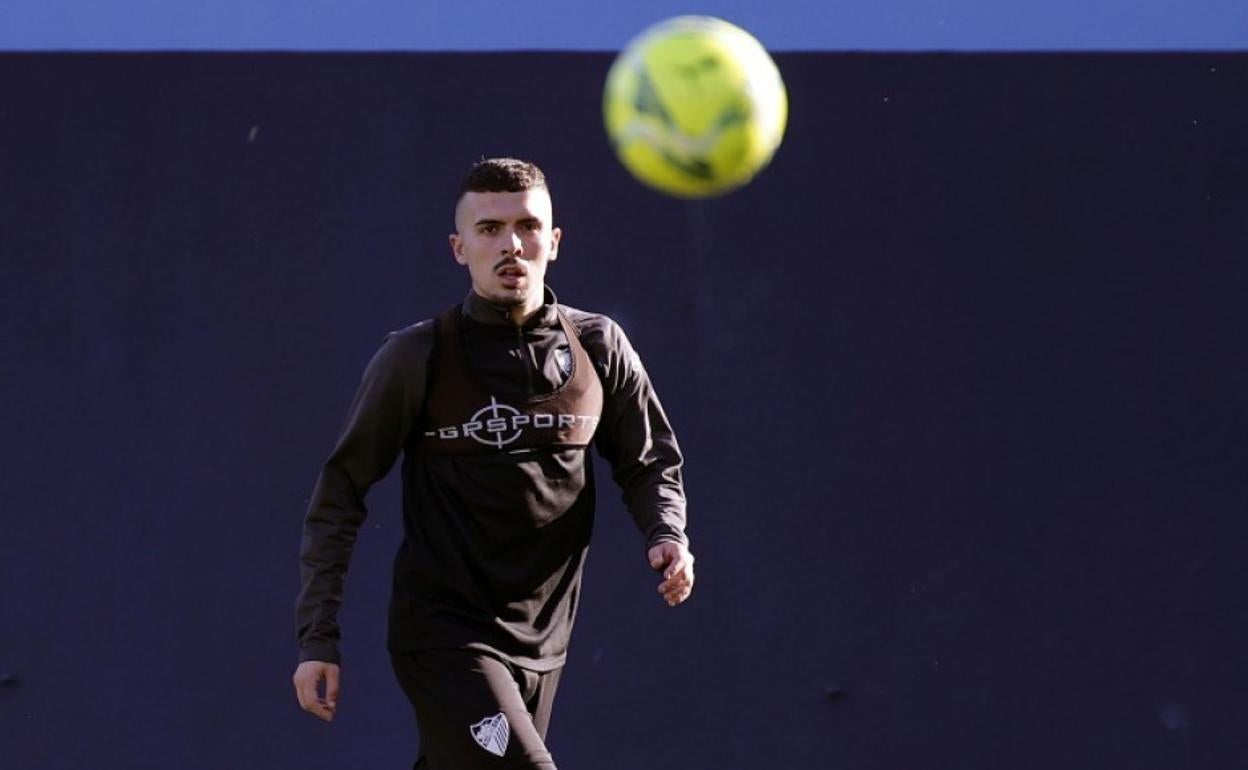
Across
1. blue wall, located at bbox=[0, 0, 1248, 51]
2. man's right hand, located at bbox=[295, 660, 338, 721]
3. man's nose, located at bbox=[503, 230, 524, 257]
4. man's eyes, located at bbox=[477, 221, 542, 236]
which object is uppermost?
blue wall, located at bbox=[0, 0, 1248, 51]

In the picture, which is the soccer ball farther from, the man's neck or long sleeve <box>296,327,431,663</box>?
long sleeve <box>296,327,431,663</box>

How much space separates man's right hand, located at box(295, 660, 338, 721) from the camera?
4680 millimetres

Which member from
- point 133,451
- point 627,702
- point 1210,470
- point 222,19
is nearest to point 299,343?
point 133,451

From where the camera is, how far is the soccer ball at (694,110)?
501 centimetres

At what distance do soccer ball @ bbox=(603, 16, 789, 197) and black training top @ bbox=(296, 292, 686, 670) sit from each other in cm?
50

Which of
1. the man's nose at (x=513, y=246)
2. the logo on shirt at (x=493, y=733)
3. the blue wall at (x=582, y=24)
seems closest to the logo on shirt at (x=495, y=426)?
the man's nose at (x=513, y=246)

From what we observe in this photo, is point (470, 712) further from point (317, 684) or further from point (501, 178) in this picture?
point (501, 178)

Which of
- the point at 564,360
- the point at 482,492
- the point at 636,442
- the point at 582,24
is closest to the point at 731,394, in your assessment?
the point at 582,24

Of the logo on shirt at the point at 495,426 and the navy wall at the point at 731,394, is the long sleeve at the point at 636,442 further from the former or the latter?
the navy wall at the point at 731,394

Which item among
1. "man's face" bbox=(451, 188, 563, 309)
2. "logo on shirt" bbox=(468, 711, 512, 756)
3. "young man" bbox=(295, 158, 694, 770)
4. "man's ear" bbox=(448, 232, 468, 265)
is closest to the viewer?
"logo on shirt" bbox=(468, 711, 512, 756)

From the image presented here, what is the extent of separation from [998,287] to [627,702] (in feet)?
6.25

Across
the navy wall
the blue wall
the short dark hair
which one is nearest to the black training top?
the short dark hair

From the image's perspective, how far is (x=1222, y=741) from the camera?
685cm

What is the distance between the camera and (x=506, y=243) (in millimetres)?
4949
